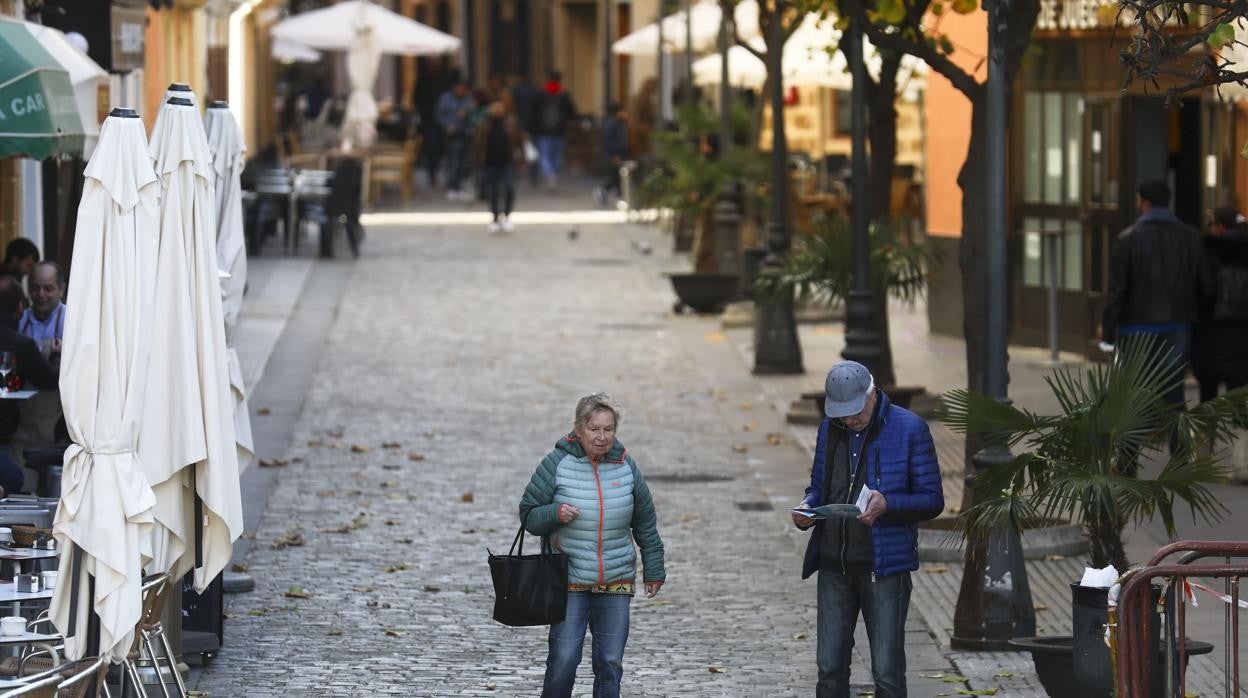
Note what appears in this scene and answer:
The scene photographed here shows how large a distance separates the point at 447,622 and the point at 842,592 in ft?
9.67

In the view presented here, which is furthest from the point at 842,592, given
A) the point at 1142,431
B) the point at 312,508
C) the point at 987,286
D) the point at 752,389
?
the point at 752,389

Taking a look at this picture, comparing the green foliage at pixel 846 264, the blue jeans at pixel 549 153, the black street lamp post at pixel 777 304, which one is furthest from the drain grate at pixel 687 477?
the blue jeans at pixel 549 153

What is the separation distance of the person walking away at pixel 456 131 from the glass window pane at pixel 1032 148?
20422mm

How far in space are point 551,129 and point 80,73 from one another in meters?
29.3

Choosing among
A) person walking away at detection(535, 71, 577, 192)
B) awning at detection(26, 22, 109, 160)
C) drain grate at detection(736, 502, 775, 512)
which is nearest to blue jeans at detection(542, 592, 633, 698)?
drain grate at detection(736, 502, 775, 512)

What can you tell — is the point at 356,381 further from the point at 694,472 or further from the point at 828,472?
the point at 828,472

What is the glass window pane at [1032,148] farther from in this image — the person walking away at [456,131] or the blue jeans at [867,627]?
the person walking away at [456,131]

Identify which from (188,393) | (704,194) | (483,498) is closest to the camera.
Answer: (188,393)

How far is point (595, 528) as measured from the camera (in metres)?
8.50

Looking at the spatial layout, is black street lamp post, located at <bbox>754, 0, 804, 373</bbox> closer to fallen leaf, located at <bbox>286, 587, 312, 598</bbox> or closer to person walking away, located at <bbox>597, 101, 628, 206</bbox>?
fallen leaf, located at <bbox>286, 587, 312, 598</bbox>

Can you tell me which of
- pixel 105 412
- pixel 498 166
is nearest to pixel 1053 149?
pixel 105 412

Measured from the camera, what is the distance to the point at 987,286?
10742mm

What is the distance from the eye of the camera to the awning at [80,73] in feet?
46.6

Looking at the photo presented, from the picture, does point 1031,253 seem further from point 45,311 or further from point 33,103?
point 33,103
